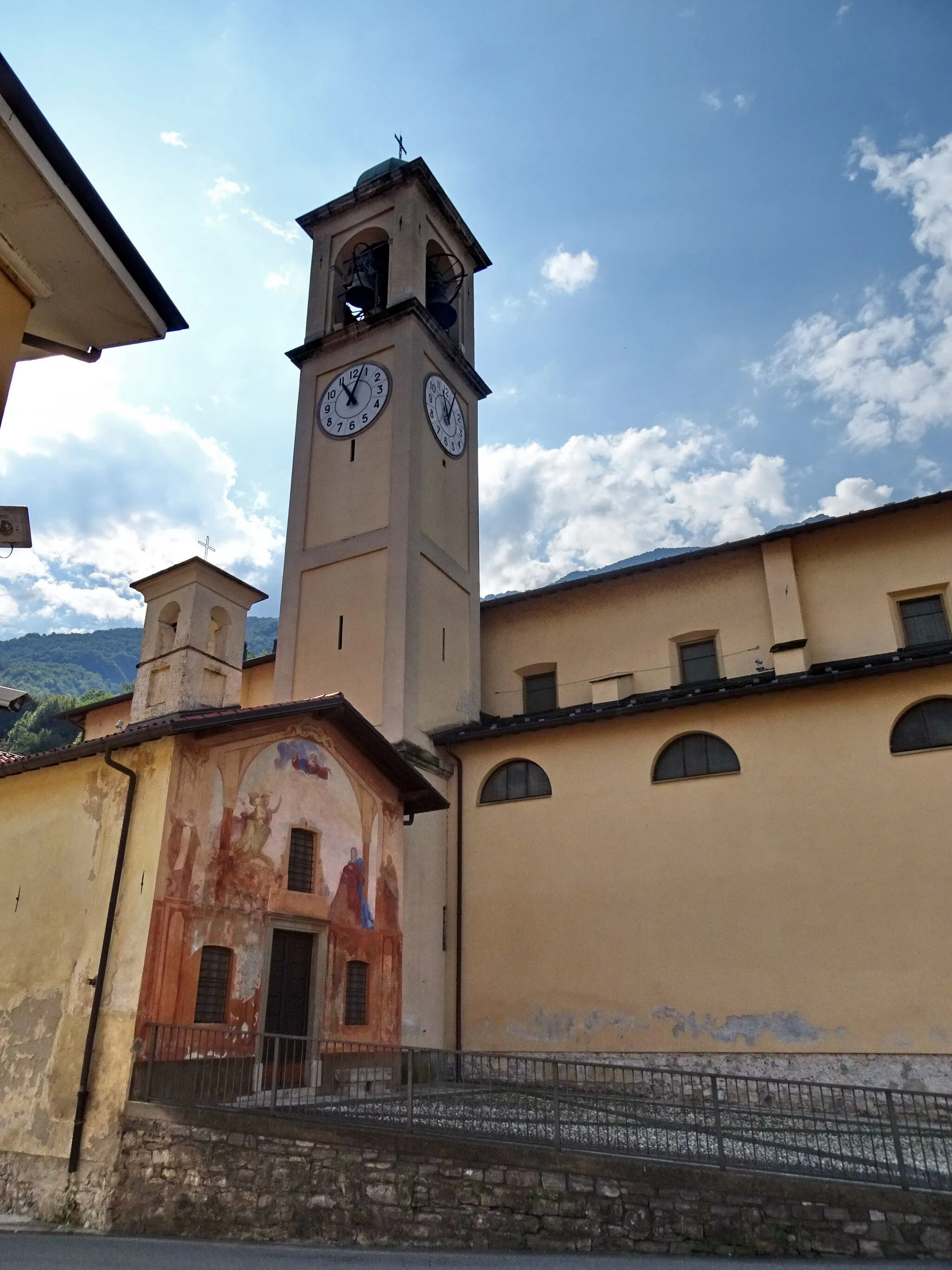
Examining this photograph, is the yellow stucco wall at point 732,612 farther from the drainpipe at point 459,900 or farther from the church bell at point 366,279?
the church bell at point 366,279

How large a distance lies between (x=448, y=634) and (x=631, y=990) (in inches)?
339

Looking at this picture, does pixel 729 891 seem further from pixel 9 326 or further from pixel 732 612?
pixel 9 326

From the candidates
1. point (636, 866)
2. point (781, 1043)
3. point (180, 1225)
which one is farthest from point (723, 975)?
point (180, 1225)

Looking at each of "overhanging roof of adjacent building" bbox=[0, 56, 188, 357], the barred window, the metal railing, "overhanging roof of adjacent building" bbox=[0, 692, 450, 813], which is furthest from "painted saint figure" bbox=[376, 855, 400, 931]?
"overhanging roof of adjacent building" bbox=[0, 56, 188, 357]

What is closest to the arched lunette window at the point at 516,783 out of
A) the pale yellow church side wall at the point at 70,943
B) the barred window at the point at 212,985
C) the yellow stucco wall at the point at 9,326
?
the barred window at the point at 212,985

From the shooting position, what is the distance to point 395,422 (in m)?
21.4

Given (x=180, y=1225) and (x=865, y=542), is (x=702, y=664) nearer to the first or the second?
(x=865, y=542)

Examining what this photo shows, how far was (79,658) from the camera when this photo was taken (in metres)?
160

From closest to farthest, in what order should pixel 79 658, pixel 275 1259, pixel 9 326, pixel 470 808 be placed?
pixel 9 326 → pixel 275 1259 → pixel 470 808 → pixel 79 658

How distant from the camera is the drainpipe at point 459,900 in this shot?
56.7 ft

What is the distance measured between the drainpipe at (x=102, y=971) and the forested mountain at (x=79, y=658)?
119709 millimetres

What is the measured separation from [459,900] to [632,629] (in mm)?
7052

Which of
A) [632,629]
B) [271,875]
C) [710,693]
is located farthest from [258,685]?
[710,693]

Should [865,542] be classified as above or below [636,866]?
above
